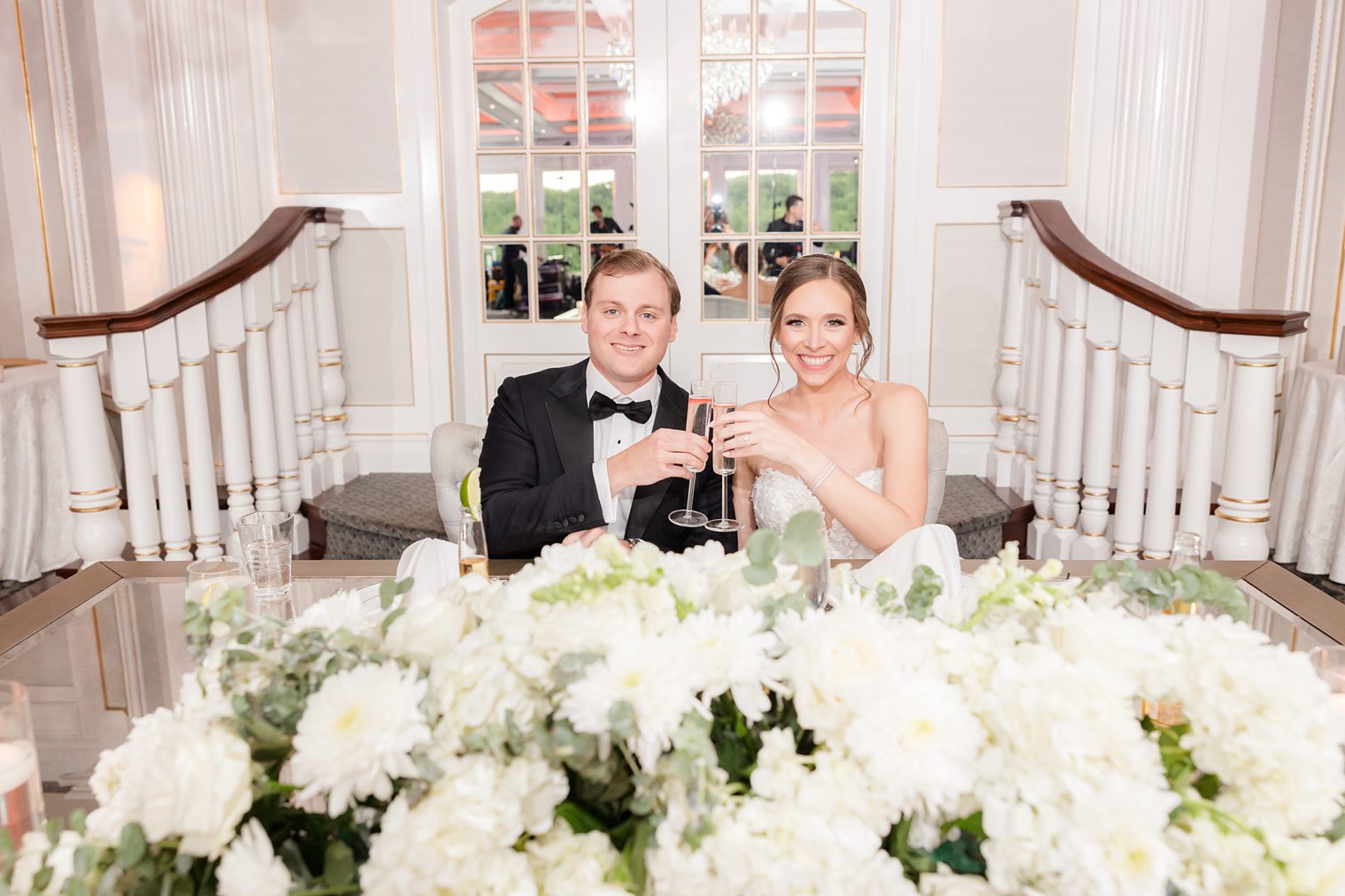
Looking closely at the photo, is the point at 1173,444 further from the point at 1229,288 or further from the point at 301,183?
the point at 301,183

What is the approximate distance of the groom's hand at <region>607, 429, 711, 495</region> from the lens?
1.76m

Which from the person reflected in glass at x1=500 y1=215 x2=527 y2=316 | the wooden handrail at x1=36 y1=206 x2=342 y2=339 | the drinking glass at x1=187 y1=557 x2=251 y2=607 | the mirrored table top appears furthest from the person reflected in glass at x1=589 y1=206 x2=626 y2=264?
the drinking glass at x1=187 y1=557 x2=251 y2=607

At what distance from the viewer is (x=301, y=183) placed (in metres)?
3.85

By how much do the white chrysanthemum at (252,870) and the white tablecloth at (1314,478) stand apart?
3530 mm

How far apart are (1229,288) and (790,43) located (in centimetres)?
191

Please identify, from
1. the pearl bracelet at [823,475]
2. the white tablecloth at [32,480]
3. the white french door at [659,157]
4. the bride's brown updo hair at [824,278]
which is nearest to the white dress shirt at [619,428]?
the bride's brown updo hair at [824,278]

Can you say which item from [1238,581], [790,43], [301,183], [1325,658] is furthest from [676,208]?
[1325,658]

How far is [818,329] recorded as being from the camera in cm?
217

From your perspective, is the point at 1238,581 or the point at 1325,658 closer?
the point at 1325,658

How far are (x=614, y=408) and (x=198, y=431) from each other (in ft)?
5.05

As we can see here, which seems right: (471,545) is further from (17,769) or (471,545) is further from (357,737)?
(357,737)

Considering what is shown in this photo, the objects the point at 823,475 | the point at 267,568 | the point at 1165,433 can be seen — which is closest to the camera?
the point at 267,568

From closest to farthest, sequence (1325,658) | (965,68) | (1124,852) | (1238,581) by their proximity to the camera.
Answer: (1124,852) → (1325,658) → (1238,581) → (965,68)

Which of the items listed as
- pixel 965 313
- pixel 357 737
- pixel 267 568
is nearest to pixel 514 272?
pixel 965 313
